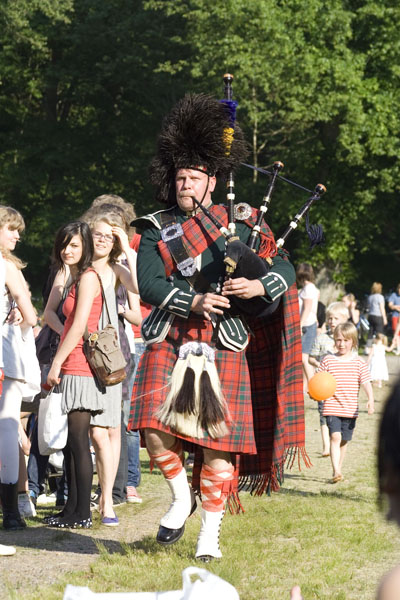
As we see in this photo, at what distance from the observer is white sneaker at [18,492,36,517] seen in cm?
687

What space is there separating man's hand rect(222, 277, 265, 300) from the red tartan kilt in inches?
10.8

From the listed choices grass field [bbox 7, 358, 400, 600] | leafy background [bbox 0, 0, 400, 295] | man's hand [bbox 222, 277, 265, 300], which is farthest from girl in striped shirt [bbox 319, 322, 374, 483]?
leafy background [bbox 0, 0, 400, 295]

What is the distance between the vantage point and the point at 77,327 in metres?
6.41

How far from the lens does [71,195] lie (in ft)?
124

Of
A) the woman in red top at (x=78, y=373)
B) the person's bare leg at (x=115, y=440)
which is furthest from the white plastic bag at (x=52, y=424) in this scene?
the person's bare leg at (x=115, y=440)

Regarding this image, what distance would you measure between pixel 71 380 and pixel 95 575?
64.0 inches

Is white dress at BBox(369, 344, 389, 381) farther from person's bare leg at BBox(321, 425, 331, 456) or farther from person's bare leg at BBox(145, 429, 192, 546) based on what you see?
person's bare leg at BBox(145, 429, 192, 546)

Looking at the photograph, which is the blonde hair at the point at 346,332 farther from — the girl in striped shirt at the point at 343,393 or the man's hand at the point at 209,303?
the man's hand at the point at 209,303

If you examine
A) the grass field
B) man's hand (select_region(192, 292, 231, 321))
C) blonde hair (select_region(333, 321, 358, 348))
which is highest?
blonde hair (select_region(333, 321, 358, 348))

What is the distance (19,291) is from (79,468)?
1.11 m

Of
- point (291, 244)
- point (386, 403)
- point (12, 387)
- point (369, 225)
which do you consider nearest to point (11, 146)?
point (291, 244)

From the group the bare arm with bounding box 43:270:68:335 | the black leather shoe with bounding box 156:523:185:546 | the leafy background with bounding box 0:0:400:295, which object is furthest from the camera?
the leafy background with bounding box 0:0:400:295

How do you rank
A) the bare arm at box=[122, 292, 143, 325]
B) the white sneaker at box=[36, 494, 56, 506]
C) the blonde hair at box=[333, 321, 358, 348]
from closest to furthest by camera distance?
the bare arm at box=[122, 292, 143, 325] → the white sneaker at box=[36, 494, 56, 506] → the blonde hair at box=[333, 321, 358, 348]

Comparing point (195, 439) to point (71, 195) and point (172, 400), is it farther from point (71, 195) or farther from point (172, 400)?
point (71, 195)
